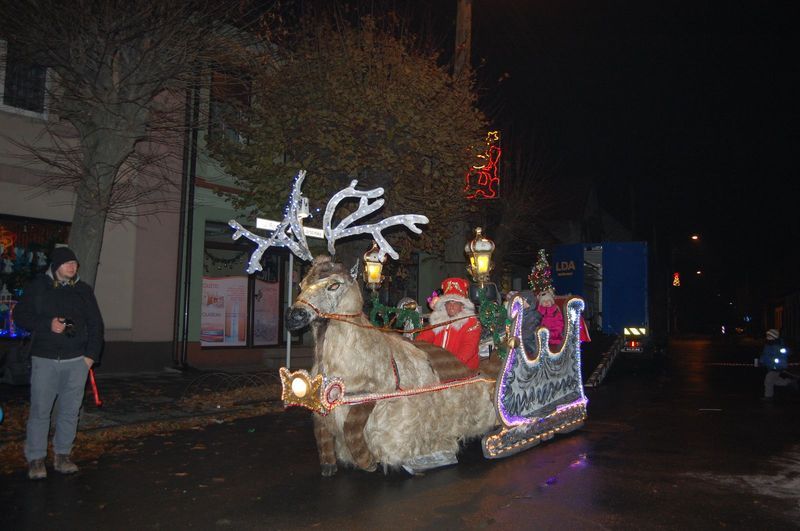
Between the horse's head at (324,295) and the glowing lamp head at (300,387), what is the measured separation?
0.45 meters

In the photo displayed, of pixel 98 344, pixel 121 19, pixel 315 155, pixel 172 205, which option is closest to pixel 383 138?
pixel 315 155

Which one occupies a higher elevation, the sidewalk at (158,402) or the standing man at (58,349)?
the standing man at (58,349)

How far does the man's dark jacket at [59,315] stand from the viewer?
598cm

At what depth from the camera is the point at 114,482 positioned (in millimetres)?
5984

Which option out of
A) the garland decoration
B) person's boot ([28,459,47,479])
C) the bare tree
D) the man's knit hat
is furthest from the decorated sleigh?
the bare tree

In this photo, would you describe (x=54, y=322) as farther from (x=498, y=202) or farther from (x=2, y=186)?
(x=498, y=202)

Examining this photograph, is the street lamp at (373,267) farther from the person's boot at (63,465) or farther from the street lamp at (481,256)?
the person's boot at (63,465)

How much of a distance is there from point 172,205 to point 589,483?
11.1 meters

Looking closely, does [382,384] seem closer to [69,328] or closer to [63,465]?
[69,328]

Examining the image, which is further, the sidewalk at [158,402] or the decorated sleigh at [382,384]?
the sidewalk at [158,402]

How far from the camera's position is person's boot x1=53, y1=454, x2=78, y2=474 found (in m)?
6.14

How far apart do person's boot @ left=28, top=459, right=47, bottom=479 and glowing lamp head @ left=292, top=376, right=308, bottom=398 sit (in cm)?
248

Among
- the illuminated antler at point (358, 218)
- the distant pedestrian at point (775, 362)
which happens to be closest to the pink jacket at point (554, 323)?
the illuminated antler at point (358, 218)

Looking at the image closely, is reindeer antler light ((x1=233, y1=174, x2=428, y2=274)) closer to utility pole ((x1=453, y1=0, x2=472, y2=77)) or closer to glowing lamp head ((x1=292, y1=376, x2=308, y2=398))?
glowing lamp head ((x1=292, y1=376, x2=308, y2=398))
